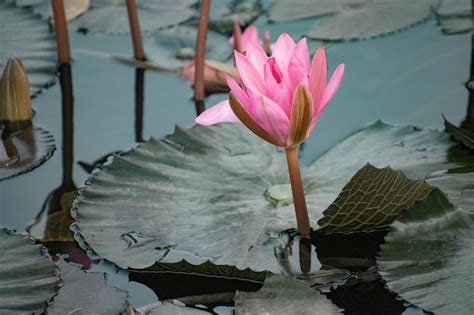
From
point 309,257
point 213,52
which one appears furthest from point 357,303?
point 213,52

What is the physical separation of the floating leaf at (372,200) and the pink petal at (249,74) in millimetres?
224

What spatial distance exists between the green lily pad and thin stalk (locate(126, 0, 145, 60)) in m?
0.55

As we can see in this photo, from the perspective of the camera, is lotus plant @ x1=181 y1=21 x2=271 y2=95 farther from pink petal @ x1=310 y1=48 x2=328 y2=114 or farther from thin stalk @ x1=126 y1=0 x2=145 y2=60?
pink petal @ x1=310 y1=48 x2=328 y2=114

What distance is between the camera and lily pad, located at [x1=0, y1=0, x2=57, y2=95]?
2.38 m

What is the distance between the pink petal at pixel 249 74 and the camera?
1.45m

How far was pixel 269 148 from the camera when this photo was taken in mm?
1899

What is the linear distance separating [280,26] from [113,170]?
3.12 ft

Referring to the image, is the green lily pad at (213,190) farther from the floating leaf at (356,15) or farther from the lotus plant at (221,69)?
the floating leaf at (356,15)

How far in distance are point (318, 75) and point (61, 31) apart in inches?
44.5

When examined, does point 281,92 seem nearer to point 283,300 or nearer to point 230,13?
point 283,300

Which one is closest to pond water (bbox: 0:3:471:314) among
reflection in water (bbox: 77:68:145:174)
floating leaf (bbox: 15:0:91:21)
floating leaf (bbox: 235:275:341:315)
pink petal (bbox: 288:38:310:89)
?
reflection in water (bbox: 77:68:145:174)

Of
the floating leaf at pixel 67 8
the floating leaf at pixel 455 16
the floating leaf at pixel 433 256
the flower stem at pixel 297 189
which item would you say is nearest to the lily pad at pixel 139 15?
the floating leaf at pixel 67 8

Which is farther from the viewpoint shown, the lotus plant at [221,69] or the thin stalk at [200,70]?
the lotus plant at [221,69]

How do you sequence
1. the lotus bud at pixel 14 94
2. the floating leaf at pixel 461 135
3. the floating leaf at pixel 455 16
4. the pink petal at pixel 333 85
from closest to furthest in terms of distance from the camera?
1. the pink petal at pixel 333 85
2. the floating leaf at pixel 461 135
3. the lotus bud at pixel 14 94
4. the floating leaf at pixel 455 16
